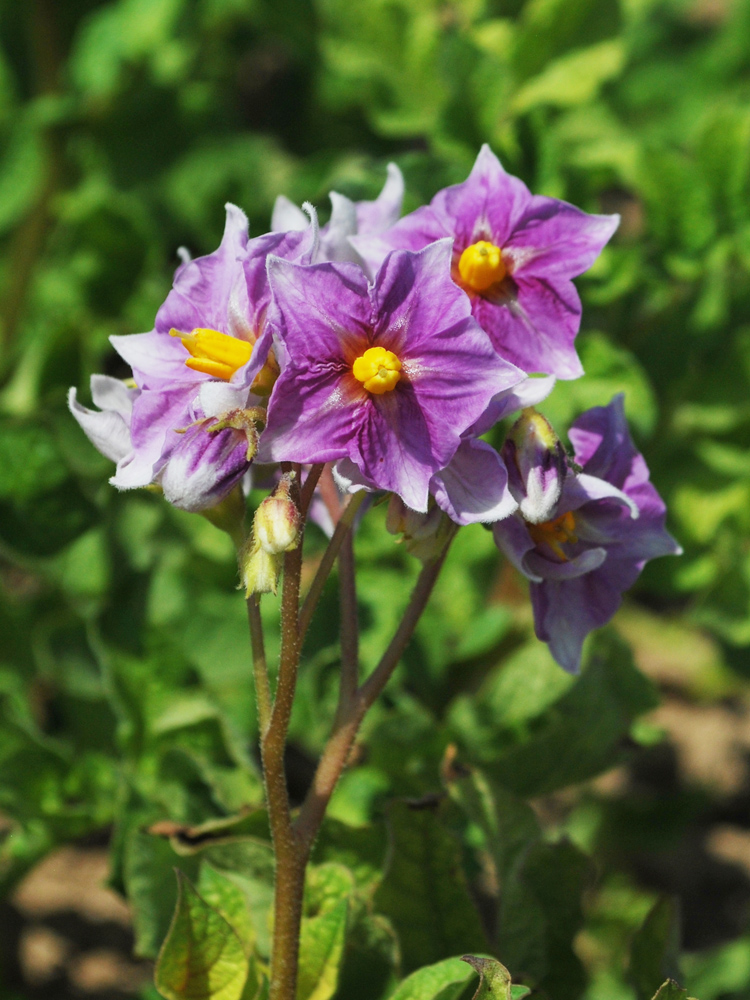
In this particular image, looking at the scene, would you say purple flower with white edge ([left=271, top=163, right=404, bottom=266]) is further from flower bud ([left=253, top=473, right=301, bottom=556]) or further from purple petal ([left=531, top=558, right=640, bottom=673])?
purple petal ([left=531, top=558, right=640, bottom=673])

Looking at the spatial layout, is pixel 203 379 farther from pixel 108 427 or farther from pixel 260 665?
pixel 260 665

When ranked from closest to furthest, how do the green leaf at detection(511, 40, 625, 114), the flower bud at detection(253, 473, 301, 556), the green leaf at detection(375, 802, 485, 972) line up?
the flower bud at detection(253, 473, 301, 556), the green leaf at detection(375, 802, 485, 972), the green leaf at detection(511, 40, 625, 114)

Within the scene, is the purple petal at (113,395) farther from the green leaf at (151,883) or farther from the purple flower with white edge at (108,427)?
the green leaf at (151,883)

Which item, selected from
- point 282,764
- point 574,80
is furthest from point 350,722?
point 574,80

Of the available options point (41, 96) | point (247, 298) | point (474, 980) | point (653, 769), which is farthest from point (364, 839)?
point (41, 96)

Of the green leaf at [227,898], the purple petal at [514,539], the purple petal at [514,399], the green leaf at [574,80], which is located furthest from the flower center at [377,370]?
the green leaf at [574,80]

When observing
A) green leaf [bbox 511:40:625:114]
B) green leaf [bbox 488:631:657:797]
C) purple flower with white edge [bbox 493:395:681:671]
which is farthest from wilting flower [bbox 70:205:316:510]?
green leaf [bbox 511:40:625:114]
